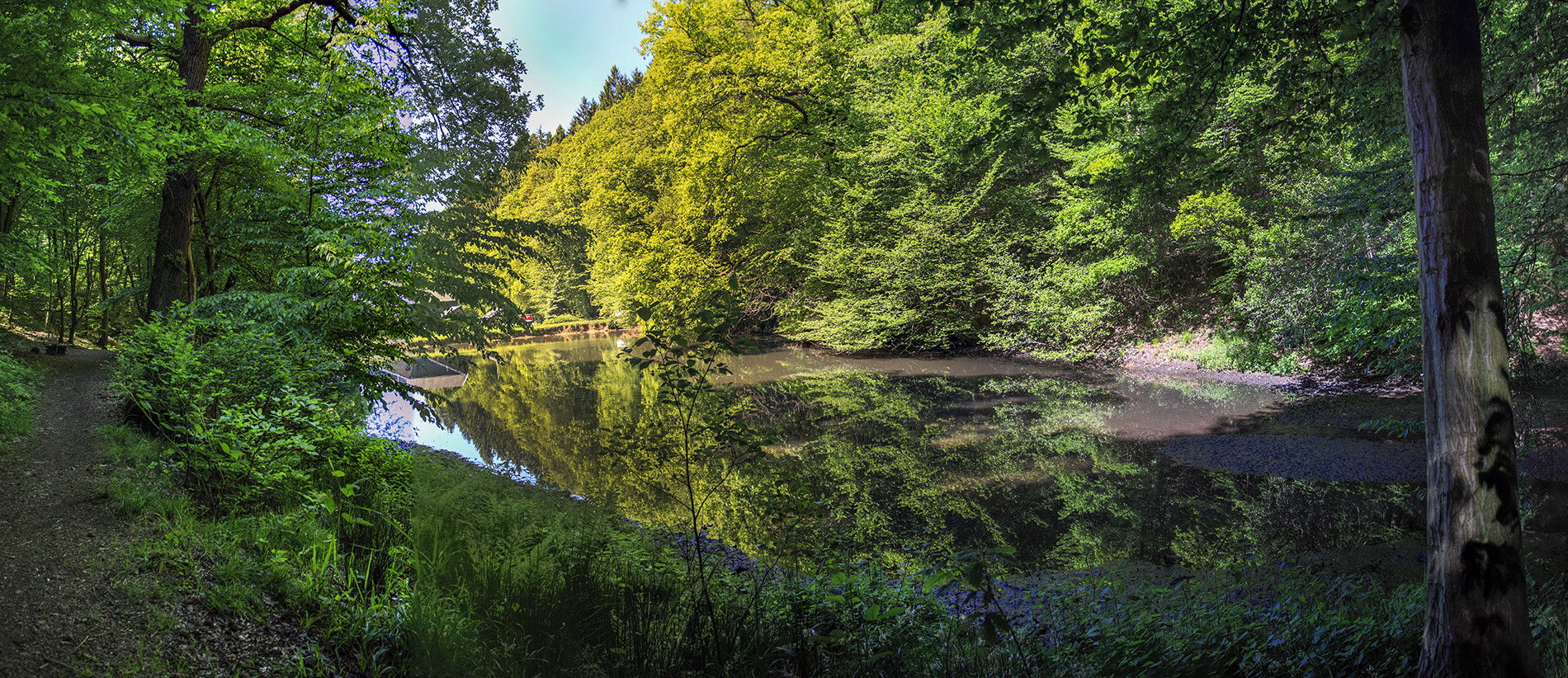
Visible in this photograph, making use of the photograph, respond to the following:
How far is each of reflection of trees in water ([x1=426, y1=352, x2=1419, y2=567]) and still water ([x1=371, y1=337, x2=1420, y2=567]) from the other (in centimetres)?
4

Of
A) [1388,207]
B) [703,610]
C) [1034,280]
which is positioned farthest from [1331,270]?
[703,610]

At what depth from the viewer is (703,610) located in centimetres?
432

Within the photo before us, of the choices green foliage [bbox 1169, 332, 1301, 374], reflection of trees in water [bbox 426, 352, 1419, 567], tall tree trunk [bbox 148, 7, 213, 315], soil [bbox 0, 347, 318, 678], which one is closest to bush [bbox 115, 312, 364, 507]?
soil [bbox 0, 347, 318, 678]

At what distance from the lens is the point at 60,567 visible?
11.6 ft

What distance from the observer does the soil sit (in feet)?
9.38

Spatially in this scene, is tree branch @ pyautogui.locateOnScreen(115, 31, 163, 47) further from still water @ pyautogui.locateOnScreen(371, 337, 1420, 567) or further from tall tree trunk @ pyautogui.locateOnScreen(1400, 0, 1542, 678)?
tall tree trunk @ pyautogui.locateOnScreen(1400, 0, 1542, 678)

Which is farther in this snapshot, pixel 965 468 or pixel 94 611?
pixel 965 468

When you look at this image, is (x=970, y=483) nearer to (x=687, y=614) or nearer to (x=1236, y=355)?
(x=687, y=614)

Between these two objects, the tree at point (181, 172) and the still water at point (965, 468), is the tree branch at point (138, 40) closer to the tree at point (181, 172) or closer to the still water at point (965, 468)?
the tree at point (181, 172)

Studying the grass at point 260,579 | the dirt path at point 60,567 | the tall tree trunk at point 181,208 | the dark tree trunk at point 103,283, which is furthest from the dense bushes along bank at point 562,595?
the dark tree trunk at point 103,283

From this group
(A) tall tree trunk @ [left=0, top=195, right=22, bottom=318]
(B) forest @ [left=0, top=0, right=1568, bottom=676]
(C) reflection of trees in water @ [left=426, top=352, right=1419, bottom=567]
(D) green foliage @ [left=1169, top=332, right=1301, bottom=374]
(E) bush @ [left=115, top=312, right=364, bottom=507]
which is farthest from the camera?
(D) green foliage @ [left=1169, top=332, right=1301, bottom=374]

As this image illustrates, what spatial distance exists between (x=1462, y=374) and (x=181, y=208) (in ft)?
41.4

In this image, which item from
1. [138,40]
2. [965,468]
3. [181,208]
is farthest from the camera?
[965,468]

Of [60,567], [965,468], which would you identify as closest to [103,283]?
[60,567]
